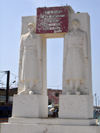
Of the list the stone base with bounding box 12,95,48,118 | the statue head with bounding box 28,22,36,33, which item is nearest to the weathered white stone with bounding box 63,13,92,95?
the stone base with bounding box 12,95,48,118

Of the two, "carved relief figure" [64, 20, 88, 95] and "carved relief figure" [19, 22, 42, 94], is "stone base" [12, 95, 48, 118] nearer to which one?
"carved relief figure" [19, 22, 42, 94]

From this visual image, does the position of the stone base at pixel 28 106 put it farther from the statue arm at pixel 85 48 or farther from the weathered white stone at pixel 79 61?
the statue arm at pixel 85 48

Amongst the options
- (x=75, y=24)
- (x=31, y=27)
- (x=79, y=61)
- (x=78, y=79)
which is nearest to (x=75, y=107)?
(x=78, y=79)

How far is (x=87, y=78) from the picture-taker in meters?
9.38

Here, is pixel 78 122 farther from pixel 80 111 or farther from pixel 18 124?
pixel 18 124

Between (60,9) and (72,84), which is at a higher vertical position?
(60,9)

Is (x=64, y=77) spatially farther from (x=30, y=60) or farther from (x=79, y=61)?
(x=30, y=60)

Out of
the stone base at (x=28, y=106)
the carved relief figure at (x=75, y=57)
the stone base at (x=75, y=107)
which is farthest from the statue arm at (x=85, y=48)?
the stone base at (x=28, y=106)

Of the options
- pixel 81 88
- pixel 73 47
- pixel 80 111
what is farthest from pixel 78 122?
pixel 73 47

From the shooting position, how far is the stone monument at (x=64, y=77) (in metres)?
8.84

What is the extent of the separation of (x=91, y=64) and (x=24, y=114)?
347cm

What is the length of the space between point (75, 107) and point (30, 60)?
2680 millimetres

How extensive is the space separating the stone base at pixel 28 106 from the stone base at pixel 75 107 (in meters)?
0.97

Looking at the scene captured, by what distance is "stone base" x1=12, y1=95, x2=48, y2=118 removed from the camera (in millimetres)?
9297
